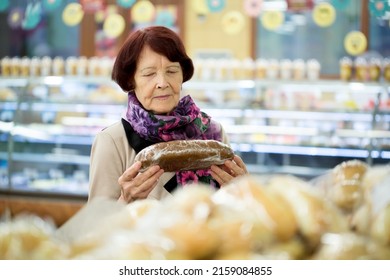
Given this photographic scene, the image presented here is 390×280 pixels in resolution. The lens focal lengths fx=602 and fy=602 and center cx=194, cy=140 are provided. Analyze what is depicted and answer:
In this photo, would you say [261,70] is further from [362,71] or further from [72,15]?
[72,15]

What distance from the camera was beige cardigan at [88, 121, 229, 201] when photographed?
81.0 inches

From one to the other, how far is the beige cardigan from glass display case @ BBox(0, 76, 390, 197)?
8.71 feet

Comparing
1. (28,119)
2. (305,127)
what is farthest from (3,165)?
(305,127)

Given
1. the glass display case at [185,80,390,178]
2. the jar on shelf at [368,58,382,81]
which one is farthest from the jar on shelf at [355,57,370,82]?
the glass display case at [185,80,390,178]

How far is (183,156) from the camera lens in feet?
6.03

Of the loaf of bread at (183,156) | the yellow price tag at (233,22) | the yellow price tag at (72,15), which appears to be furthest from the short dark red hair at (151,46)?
the yellow price tag at (233,22)

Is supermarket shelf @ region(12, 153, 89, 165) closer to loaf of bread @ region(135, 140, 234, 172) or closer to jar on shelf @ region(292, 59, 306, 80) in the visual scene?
jar on shelf @ region(292, 59, 306, 80)

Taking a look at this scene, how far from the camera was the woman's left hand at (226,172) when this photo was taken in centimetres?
185

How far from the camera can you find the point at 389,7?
254cm

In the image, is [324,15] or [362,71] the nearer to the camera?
[324,15]

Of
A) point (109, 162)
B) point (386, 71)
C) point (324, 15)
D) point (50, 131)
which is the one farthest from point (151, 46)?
point (386, 71)

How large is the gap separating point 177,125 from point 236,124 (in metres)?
2.66
